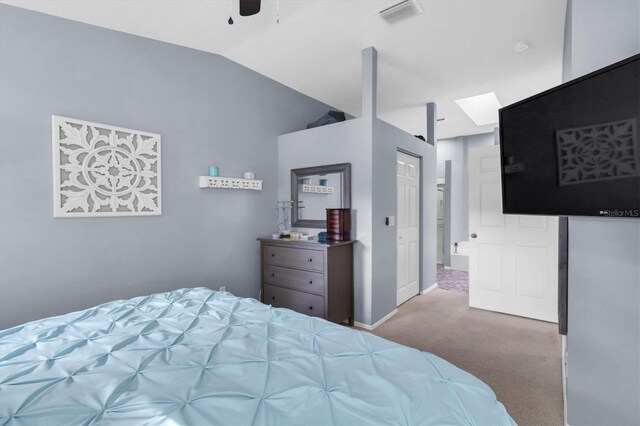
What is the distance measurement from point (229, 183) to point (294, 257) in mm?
1010

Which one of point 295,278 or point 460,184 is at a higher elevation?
point 460,184

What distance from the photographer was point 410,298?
4074 mm

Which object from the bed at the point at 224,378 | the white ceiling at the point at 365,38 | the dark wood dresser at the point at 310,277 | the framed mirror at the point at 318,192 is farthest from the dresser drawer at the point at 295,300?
the white ceiling at the point at 365,38

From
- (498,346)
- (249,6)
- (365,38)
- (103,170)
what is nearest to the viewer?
(249,6)

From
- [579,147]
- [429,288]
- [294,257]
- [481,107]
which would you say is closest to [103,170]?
[294,257]

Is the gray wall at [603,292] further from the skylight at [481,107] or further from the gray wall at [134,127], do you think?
the skylight at [481,107]

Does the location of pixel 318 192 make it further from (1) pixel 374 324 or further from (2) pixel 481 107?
(2) pixel 481 107

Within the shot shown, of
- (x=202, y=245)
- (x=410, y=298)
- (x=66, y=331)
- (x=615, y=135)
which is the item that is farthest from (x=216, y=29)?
(x=410, y=298)

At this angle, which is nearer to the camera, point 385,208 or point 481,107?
point 385,208

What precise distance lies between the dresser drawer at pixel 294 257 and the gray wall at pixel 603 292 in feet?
6.14

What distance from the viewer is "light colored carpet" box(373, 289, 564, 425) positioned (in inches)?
76.9

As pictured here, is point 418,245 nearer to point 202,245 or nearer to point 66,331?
point 202,245

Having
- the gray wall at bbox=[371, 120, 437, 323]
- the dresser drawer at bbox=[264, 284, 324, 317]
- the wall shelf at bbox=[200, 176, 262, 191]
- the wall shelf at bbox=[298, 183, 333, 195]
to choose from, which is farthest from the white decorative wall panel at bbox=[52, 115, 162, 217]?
the gray wall at bbox=[371, 120, 437, 323]

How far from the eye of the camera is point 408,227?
4.01 metres
